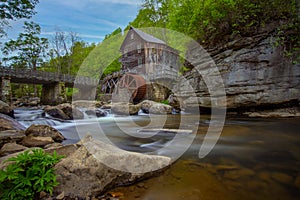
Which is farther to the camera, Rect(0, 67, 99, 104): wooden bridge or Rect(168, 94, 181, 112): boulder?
Rect(0, 67, 99, 104): wooden bridge

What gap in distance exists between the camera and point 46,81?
55.0 ft

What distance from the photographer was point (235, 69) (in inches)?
315

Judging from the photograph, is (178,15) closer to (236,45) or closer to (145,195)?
(236,45)

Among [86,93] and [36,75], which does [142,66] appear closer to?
[86,93]

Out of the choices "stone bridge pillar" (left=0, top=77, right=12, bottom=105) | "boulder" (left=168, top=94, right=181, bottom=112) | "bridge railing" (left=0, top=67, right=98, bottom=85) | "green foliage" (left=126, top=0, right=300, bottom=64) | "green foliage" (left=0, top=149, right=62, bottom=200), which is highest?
"green foliage" (left=126, top=0, right=300, bottom=64)

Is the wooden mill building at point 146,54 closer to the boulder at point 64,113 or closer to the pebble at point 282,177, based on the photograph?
the boulder at point 64,113

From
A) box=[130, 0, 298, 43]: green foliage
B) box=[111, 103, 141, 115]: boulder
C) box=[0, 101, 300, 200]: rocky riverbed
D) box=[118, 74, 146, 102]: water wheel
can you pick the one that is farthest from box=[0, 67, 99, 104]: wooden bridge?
box=[0, 101, 300, 200]: rocky riverbed

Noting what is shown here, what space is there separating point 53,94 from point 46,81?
188cm

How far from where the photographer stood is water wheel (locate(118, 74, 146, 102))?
58.5 feet

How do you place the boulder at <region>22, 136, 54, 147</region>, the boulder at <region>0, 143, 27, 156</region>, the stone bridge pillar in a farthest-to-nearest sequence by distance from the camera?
the stone bridge pillar, the boulder at <region>22, 136, 54, 147</region>, the boulder at <region>0, 143, 27, 156</region>

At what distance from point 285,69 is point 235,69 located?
6.23 ft

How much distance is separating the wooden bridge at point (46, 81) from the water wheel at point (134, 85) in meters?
6.10

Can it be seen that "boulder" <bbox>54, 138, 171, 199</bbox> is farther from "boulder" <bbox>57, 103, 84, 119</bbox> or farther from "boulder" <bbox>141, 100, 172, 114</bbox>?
"boulder" <bbox>141, 100, 172, 114</bbox>

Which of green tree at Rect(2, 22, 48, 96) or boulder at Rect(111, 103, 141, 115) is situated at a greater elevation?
green tree at Rect(2, 22, 48, 96)
